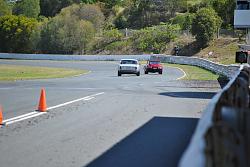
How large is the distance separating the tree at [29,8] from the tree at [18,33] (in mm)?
Answer: 29042

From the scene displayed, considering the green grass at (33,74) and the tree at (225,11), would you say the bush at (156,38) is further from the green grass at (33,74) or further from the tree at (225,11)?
the green grass at (33,74)

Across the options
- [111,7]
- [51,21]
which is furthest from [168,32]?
[111,7]

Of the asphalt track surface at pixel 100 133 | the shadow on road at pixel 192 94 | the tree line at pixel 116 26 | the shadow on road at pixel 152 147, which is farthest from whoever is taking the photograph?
the tree line at pixel 116 26

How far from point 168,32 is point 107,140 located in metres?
83.5

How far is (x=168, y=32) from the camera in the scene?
309 ft

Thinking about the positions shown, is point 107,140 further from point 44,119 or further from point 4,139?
point 44,119

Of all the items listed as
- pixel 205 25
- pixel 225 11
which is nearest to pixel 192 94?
pixel 205 25

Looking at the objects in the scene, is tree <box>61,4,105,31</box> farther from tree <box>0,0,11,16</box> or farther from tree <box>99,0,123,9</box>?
tree <box>99,0,123,9</box>

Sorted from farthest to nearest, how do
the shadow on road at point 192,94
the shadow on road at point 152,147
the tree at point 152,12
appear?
the tree at point 152,12, the shadow on road at point 192,94, the shadow on road at point 152,147

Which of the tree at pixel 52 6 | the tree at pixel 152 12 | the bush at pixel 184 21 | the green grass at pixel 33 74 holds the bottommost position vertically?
the green grass at pixel 33 74

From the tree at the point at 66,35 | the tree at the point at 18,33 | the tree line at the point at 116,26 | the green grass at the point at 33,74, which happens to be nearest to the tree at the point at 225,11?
the tree line at the point at 116,26

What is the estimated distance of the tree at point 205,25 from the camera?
8125 cm

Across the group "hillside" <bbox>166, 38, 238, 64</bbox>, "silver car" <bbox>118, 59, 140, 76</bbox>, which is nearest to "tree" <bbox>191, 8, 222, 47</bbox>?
"hillside" <bbox>166, 38, 238, 64</bbox>

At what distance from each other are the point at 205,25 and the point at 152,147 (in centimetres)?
7219
